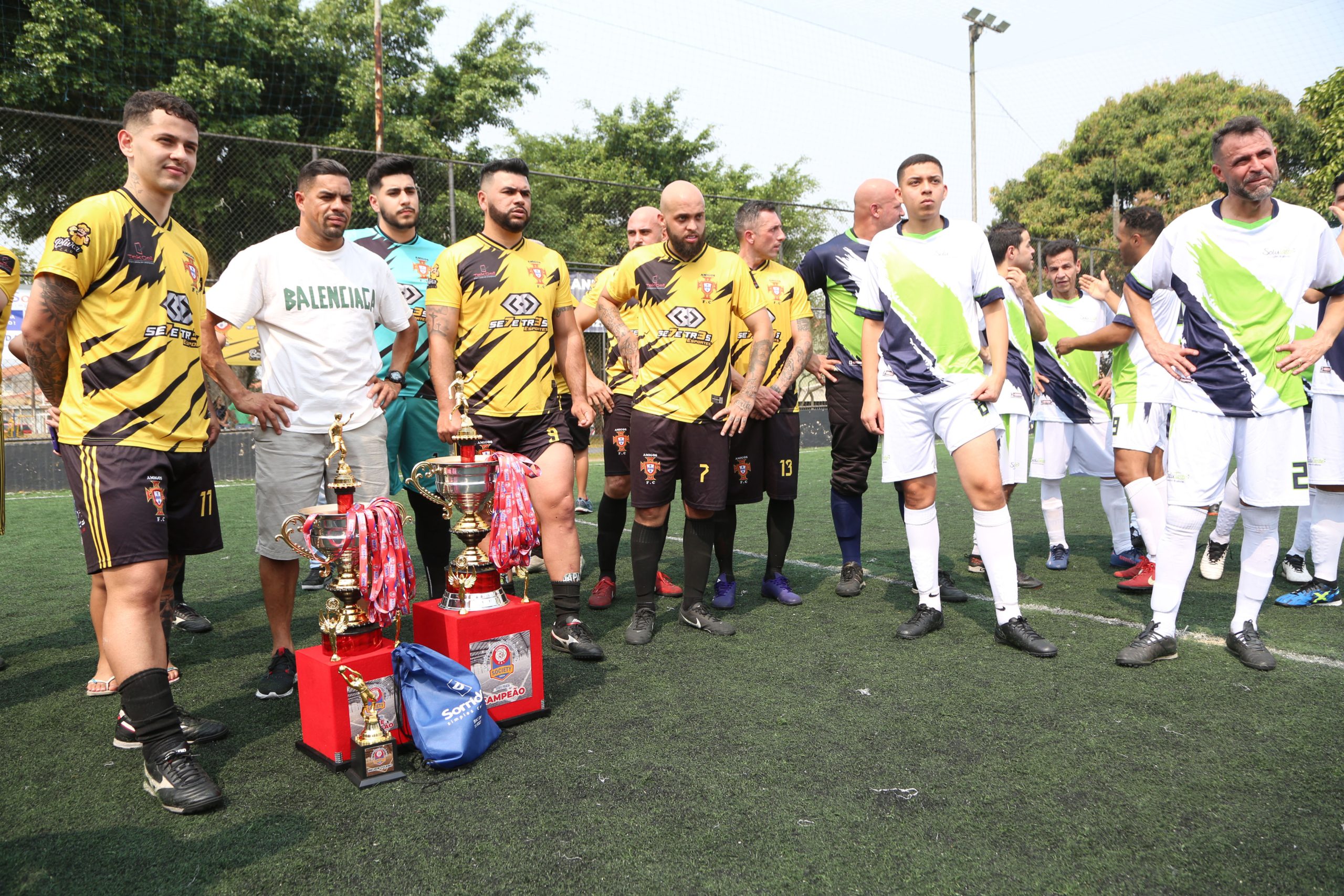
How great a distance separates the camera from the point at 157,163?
118 inches

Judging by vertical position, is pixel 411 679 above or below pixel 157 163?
below

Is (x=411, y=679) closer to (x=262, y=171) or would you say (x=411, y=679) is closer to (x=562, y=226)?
(x=262, y=171)

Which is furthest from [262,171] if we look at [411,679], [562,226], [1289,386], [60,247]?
[1289,386]

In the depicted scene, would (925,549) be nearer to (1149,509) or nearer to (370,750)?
(1149,509)

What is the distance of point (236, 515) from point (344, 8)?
1610 cm

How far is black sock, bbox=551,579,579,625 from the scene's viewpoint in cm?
404

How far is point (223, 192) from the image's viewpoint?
13.5 meters

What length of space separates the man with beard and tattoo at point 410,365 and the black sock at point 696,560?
1.21 meters

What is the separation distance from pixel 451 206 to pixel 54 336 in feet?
32.6

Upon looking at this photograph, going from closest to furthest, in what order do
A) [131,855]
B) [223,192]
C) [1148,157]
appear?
[131,855] → [223,192] → [1148,157]

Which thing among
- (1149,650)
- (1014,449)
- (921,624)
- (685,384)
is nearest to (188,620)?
(685,384)

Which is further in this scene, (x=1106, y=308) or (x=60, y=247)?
(x=1106, y=308)

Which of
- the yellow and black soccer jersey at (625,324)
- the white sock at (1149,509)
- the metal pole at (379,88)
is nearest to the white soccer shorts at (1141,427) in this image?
the white sock at (1149,509)

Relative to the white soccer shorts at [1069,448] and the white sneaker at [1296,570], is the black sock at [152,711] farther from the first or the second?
the white sneaker at [1296,570]
